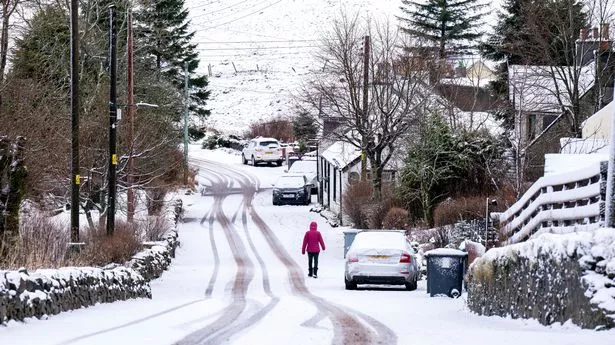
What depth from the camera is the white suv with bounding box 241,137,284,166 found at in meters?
75.6

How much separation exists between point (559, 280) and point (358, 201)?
32.0 metres

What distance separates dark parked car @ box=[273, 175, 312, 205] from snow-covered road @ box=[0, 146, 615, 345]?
61.2 ft

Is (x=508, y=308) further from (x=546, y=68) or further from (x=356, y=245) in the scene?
(x=546, y=68)

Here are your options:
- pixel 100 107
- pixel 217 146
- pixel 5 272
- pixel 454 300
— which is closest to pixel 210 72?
pixel 217 146

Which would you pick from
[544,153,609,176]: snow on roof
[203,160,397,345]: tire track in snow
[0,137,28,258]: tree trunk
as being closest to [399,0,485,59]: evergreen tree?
[203,160,397,345]: tire track in snow

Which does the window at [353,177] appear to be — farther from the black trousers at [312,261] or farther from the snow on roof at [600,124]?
the black trousers at [312,261]

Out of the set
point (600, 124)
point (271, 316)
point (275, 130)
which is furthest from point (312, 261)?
point (275, 130)

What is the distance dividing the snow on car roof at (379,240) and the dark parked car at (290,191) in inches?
1286

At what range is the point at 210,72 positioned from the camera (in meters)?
118

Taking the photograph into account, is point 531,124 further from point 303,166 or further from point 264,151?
point 264,151

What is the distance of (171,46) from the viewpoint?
68062 mm

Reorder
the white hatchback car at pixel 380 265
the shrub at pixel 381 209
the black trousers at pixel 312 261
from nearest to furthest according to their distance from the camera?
the white hatchback car at pixel 380 265 → the black trousers at pixel 312 261 → the shrub at pixel 381 209

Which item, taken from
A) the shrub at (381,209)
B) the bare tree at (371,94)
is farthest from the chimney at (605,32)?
the shrub at (381,209)

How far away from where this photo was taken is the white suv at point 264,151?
2977 inches
